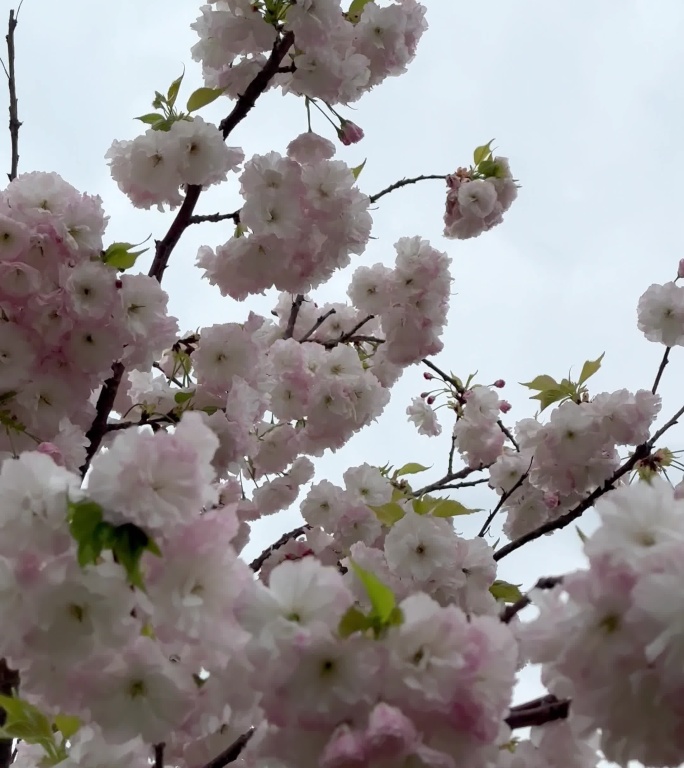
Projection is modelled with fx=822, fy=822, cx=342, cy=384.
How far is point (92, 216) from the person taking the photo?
5.91 feet

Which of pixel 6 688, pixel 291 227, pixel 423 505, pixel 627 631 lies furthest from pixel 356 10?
pixel 627 631

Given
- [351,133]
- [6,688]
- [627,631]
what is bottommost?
[627,631]

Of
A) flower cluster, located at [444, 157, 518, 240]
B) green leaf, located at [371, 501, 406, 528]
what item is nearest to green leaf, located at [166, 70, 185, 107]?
flower cluster, located at [444, 157, 518, 240]

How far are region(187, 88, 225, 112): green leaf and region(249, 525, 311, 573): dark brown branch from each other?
1333 millimetres

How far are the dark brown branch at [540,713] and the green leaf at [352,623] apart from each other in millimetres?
246

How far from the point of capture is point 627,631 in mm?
731

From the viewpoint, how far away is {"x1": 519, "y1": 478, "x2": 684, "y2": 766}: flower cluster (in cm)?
70

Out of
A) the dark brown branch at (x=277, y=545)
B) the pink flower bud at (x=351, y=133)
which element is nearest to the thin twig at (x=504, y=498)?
the dark brown branch at (x=277, y=545)

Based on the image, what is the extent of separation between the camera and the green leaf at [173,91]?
211 centimetres

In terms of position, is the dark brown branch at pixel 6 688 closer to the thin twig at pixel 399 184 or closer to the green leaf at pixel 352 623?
the green leaf at pixel 352 623

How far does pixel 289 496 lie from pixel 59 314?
4.94 ft

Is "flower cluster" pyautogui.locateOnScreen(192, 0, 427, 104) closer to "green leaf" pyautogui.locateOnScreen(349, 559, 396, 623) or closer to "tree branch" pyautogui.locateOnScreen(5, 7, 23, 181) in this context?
"tree branch" pyautogui.locateOnScreen(5, 7, 23, 181)

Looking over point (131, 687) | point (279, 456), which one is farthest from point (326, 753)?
point (279, 456)

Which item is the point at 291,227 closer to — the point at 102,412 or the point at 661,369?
the point at 102,412
